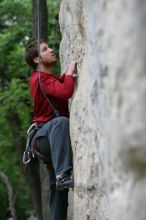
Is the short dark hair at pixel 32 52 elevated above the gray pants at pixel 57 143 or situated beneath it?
elevated above

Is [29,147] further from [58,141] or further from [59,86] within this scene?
[59,86]

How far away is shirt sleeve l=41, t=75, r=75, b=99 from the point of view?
7.29m

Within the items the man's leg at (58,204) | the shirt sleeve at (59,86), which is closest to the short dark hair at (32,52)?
the shirt sleeve at (59,86)

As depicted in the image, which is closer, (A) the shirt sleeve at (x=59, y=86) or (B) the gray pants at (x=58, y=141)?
(A) the shirt sleeve at (x=59, y=86)

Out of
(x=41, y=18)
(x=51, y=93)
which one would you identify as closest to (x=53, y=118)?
(x=51, y=93)

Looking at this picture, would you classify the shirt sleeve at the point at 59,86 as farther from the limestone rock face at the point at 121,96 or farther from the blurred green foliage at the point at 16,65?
the blurred green foliage at the point at 16,65

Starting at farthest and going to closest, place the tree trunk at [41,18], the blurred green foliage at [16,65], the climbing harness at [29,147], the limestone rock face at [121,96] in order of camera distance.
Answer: the blurred green foliage at [16,65] → the tree trunk at [41,18] → the climbing harness at [29,147] → the limestone rock face at [121,96]

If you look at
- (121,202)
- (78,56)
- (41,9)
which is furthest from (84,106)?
(41,9)

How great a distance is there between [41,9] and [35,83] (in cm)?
469

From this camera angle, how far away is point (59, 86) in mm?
7441

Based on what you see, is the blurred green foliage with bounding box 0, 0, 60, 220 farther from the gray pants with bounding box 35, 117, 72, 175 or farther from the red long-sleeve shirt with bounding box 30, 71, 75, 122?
the gray pants with bounding box 35, 117, 72, 175

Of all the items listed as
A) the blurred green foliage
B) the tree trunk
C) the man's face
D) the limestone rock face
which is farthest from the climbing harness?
the blurred green foliage

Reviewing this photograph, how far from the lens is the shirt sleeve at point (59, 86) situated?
7293 millimetres

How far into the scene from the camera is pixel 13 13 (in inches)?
643
